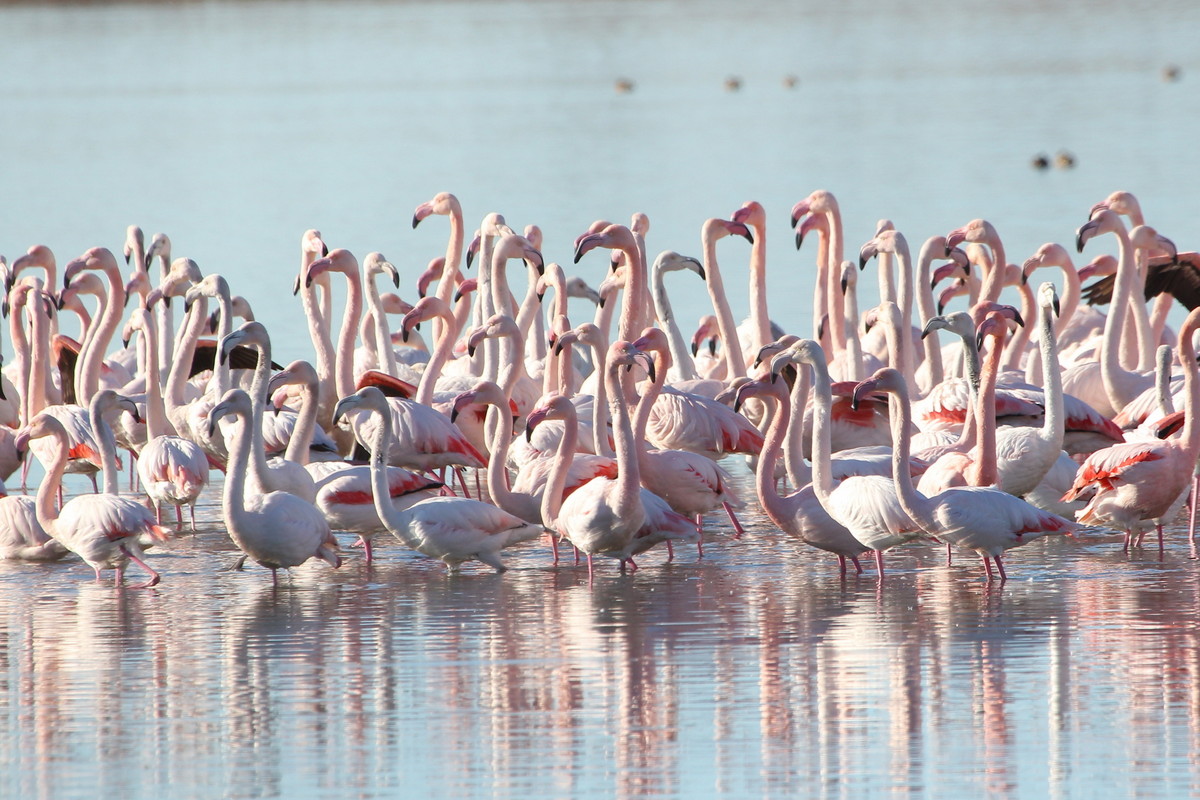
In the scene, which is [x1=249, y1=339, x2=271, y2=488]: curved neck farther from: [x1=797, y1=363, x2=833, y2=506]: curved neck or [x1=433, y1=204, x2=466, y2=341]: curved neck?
[x1=433, y1=204, x2=466, y2=341]: curved neck

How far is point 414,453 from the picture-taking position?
9891 millimetres

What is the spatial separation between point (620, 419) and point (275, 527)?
1.61 metres

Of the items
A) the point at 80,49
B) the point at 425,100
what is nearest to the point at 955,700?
the point at 425,100

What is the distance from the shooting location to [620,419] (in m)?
8.69

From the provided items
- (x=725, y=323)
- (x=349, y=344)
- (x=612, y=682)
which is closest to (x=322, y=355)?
(x=349, y=344)

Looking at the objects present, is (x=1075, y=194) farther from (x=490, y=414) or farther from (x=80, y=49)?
(x=80, y=49)

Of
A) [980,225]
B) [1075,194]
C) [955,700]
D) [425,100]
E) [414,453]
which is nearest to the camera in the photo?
[955,700]

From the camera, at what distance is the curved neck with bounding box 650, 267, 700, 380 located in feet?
38.7

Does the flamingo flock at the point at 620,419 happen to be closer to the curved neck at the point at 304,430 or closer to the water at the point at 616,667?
the curved neck at the point at 304,430

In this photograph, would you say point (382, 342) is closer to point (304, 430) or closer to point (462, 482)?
point (462, 482)

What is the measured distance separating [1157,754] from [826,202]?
8004mm

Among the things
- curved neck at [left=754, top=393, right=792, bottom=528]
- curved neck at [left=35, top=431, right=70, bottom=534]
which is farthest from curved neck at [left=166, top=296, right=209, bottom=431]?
curved neck at [left=754, top=393, right=792, bottom=528]

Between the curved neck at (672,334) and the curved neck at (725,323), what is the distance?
0.25m

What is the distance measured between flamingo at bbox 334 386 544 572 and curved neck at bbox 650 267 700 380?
135 inches
